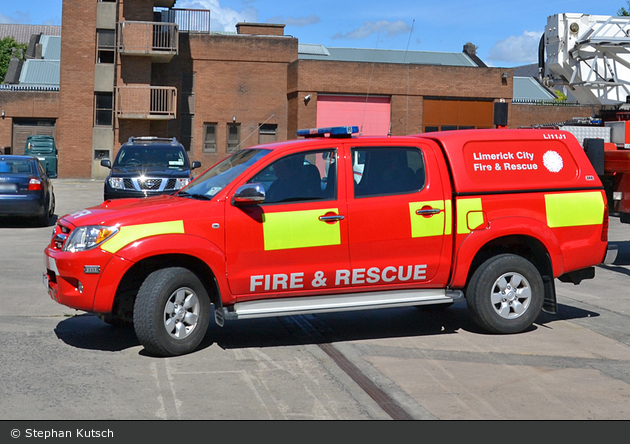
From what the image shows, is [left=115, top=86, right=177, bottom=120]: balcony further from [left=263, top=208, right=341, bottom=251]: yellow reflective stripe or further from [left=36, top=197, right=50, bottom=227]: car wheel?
[left=263, top=208, right=341, bottom=251]: yellow reflective stripe

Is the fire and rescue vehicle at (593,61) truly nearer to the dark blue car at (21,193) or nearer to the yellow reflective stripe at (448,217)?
the yellow reflective stripe at (448,217)

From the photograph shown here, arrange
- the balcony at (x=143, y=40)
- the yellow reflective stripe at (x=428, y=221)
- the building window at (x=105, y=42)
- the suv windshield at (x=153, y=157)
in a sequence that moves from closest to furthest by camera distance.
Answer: the yellow reflective stripe at (x=428, y=221) → the suv windshield at (x=153, y=157) → the balcony at (x=143, y=40) → the building window at (x=105, y=42)

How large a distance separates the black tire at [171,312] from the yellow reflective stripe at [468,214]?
245 centimetres

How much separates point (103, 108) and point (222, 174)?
125 ft

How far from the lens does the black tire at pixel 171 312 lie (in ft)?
22.4

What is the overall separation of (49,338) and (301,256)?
8.19 feet

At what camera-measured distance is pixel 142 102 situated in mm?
42812

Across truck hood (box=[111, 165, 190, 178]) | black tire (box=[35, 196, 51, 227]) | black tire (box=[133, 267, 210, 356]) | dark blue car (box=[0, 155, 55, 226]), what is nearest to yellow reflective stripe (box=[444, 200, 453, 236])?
black tire (box=[133, 267, 210, 356])

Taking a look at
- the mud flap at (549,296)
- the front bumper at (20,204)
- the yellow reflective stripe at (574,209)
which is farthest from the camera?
the front bumper at (20,204)

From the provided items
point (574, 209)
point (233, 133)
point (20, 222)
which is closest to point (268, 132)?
point (233, 133)

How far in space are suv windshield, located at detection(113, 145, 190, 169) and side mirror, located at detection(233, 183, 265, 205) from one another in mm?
11449

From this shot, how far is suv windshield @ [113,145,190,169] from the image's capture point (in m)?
18.3

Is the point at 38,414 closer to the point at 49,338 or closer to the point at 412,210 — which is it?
the point at 49,338

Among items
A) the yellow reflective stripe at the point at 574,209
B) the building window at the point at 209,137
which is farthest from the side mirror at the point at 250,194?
the building window at the point at 209,137
